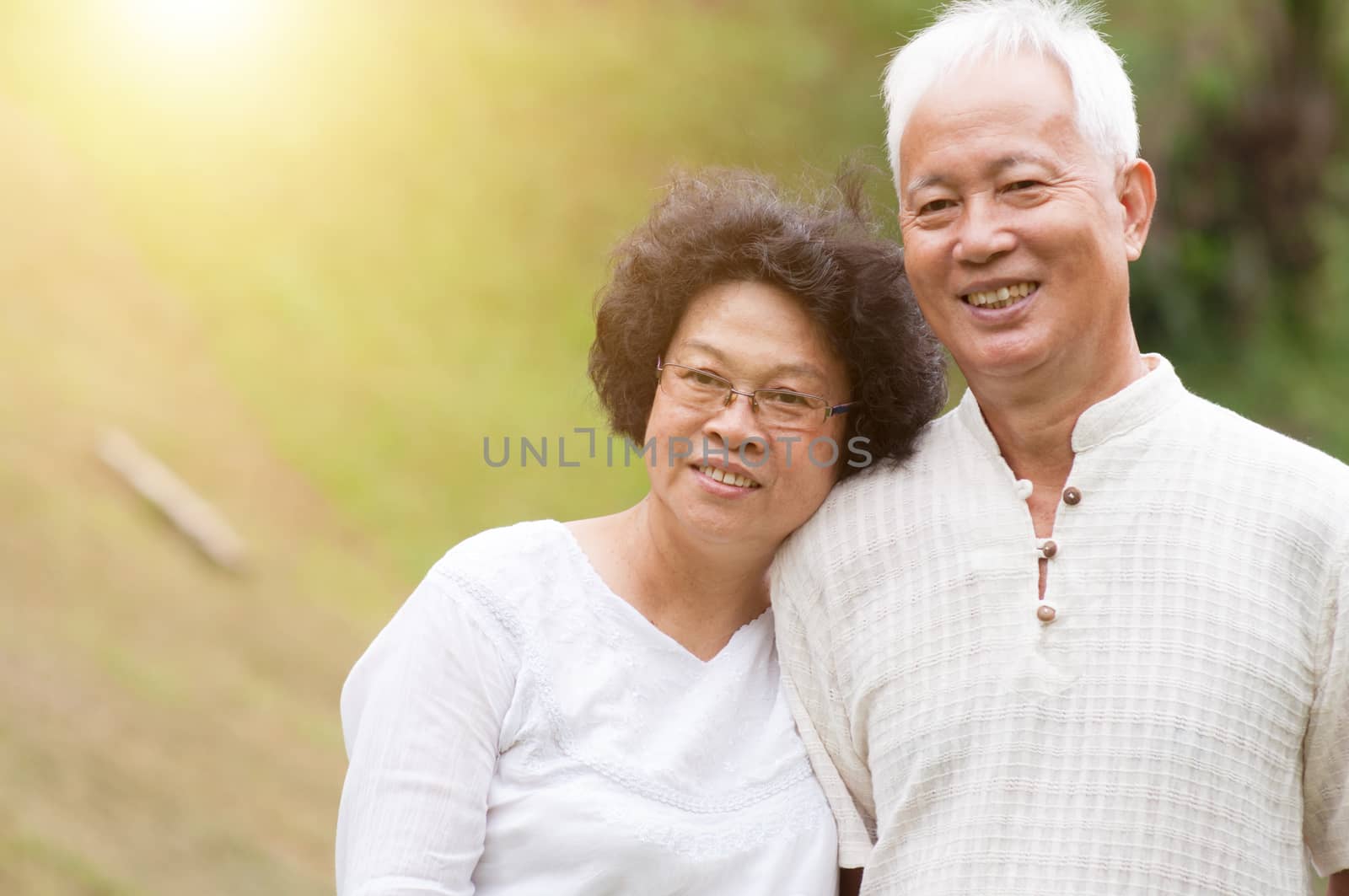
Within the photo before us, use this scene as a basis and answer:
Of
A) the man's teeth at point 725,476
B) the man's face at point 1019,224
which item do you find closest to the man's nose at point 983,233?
the man's face at point 1019,224

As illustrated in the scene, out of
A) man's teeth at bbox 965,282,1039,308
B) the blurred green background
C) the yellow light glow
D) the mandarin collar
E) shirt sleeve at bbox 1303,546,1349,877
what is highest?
the yellow light glow

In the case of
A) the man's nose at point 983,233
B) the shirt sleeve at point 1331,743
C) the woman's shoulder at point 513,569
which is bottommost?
the shirt sleeve at point 1331,743

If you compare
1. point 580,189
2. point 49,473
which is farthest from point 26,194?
point 580,189

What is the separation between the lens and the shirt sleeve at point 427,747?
1.67m

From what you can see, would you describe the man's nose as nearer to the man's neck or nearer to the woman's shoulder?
the man's neck

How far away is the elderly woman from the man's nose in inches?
7.9

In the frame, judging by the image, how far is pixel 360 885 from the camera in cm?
166

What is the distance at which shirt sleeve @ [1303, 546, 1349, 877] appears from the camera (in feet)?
5.14

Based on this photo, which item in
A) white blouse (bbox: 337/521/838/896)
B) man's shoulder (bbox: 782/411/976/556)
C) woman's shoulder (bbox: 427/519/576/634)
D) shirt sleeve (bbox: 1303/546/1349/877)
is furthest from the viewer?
man's shoulder (bbox: 782/411/976/556)

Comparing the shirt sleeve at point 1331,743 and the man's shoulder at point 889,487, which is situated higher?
the man's shoulder at point 889,487

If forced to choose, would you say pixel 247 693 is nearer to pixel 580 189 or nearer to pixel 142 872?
pixel 142 872

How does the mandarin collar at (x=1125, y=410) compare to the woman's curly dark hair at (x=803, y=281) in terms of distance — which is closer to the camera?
the mandarin collar at (x=1125, y=410)

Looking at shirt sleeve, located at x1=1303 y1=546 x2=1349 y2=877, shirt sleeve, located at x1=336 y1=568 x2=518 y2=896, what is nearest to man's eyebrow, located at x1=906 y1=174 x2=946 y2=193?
shirt sleeve, located at x1=1303 y1=546 x2=1349 y2=877

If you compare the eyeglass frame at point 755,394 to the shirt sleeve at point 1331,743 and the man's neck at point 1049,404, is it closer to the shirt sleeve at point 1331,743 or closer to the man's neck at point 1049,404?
the man's neck at point 1049,404
